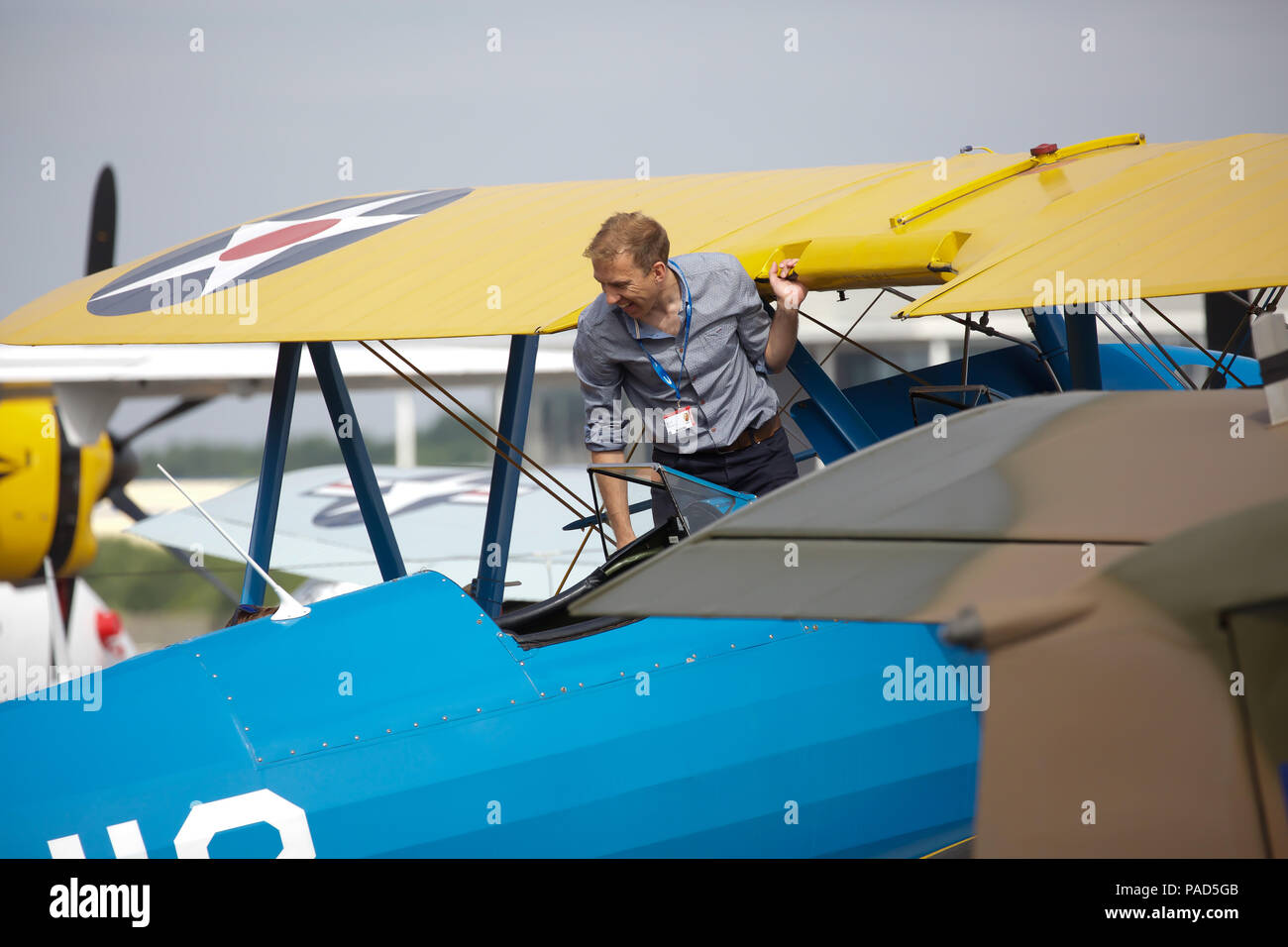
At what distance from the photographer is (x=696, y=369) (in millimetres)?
3297

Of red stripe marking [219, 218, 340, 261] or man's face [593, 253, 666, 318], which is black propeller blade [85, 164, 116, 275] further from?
man's face [593, 253, 666, 318]

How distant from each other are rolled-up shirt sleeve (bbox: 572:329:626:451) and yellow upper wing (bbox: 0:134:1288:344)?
0.31m

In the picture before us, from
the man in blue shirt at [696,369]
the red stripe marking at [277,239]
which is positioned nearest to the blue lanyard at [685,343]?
the man in blue shirt at [696,369]

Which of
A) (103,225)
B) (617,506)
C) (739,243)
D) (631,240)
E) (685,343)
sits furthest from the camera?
(103,225)

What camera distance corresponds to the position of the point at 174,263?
217 inches

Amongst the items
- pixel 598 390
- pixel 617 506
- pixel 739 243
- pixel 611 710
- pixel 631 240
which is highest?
pixel 739 243

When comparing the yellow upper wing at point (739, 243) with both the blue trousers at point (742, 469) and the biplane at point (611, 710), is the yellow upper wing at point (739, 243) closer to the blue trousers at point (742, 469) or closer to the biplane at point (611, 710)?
the biplane at point (611, 710)

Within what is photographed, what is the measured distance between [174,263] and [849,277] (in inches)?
143

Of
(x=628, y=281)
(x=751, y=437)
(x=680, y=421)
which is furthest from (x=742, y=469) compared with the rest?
(x=628, y=281)

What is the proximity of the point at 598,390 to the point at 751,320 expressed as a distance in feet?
1.60

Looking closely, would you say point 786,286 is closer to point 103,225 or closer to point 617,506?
point 617,506

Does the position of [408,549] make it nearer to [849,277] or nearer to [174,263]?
[174,263]

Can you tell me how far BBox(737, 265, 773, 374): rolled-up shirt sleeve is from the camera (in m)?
3.30
